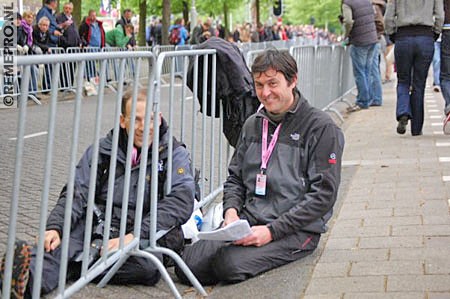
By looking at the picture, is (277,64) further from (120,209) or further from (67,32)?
(67,32)

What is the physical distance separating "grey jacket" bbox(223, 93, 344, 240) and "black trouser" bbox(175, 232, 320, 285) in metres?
0.07

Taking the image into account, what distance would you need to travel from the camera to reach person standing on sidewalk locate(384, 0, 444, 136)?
10.1m

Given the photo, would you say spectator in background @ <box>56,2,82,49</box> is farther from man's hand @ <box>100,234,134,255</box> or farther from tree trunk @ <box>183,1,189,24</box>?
tree trunk @ <box>183,1,189,24</box>

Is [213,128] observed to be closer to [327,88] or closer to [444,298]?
[444,298]

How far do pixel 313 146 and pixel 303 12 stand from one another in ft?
295

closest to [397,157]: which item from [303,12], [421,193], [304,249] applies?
[421,193]

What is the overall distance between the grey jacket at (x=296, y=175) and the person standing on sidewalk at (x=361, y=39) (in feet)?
29.8

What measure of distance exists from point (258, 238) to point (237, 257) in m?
0.16

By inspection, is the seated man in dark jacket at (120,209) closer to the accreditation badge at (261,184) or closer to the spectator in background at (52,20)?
the accreditation badge at (261,184)

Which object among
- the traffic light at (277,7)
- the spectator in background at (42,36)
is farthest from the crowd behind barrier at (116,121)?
the traffic light at (277,7)

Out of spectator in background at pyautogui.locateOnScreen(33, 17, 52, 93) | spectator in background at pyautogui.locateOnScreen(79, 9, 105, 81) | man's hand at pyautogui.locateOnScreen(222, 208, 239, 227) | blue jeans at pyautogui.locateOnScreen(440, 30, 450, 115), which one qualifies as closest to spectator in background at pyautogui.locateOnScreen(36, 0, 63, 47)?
spectator in background at pyautogui.locateOnScreen(33, 17, 52, 93)

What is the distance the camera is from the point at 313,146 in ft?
16.9

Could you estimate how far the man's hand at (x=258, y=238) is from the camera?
16.5ft

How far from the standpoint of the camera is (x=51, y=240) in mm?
4273
